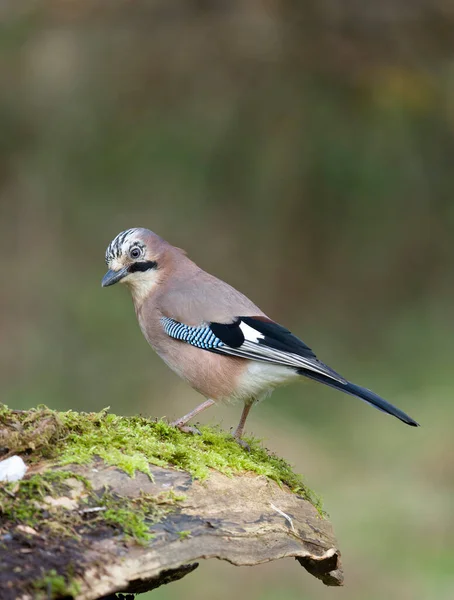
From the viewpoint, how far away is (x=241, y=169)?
10383 mm

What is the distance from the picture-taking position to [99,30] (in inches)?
420

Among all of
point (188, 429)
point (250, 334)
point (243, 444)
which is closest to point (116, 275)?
point (250, 334)

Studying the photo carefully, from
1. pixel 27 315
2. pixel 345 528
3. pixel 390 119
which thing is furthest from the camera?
pixel 390 119

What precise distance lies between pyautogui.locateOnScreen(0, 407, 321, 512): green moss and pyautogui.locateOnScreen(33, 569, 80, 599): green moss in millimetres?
552

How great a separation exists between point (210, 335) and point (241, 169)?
20.5 feet

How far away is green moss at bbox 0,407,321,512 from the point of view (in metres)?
3.04

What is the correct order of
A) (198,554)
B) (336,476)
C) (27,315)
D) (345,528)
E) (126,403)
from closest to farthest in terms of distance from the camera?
1. (198,554)
2. (345,528)
3. (336,476)
4. (126,403)
5. (27,315)

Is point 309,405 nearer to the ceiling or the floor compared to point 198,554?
nearer to the ceiling

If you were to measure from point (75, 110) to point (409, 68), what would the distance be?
399cm

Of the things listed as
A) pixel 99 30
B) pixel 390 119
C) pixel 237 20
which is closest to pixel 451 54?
pixel 390 119

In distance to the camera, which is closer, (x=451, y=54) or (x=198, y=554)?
(x=198, y=554)

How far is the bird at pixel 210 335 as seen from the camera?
4184mm

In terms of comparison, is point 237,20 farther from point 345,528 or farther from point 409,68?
point 345,528

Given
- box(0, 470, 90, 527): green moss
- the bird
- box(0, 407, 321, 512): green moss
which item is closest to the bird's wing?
the bird
